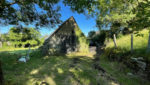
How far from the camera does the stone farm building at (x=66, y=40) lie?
9.07 meters

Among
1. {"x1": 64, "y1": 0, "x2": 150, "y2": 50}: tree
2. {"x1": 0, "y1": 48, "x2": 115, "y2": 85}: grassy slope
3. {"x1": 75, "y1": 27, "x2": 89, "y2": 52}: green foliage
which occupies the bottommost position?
{"x1": 0, "y1": 48, "x2": 115, "y2": 85}: grassy slope

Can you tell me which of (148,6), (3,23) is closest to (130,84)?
(148,6)

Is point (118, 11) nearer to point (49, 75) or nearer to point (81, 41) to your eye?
point (49, 75)

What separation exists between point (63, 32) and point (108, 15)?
6.29m

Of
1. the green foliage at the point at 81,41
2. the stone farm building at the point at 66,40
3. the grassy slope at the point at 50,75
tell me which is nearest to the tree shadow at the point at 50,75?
the grassy slope at the point at 50,75

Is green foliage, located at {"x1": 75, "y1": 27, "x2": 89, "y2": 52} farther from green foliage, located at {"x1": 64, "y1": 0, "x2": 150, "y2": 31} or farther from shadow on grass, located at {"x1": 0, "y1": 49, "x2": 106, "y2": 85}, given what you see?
shadow on grass, located at {"x1": 0, "y1": 49, "x2": 106, "y2": 85}

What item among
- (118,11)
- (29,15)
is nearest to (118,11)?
(118,11)

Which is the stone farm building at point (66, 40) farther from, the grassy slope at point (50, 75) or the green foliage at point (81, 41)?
the grassy slope at point (50, 75)

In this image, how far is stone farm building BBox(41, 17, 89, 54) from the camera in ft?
29.8

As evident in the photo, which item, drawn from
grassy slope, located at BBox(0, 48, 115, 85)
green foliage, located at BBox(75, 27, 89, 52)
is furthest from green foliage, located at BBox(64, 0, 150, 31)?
green foliage, located at BBox(75, 27, 89, 52)

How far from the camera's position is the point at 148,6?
1.91 metres

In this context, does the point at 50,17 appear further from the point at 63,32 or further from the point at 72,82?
the point at 63,32

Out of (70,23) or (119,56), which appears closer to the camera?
(119,56)

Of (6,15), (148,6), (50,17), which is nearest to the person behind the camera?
(148,6)
